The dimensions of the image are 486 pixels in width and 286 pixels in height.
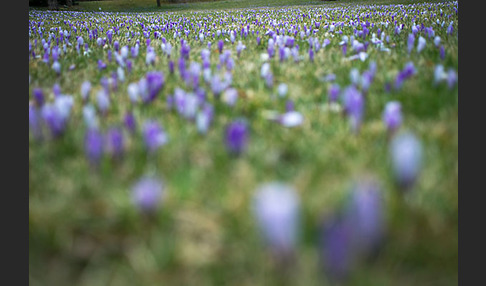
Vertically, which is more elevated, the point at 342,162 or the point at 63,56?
the point at 63,56

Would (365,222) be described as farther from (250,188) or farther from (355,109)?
(355,109)

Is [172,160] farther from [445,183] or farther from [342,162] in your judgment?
[445,183]

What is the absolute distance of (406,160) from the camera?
4.49 feet

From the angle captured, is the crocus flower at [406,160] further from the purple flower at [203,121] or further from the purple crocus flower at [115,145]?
the purple crocus flower at [115,145]

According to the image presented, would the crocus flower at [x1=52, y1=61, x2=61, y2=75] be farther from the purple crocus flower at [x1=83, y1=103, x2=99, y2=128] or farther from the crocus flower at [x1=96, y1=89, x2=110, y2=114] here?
the purple crocus flower at [x1=83, y1=103, x2=99, y2=128]

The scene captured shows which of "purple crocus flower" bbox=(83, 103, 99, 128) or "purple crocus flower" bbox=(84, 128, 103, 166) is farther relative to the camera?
"purple crocus flower" bbox=(83, 103, 99, 128)

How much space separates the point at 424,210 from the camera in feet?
4.88

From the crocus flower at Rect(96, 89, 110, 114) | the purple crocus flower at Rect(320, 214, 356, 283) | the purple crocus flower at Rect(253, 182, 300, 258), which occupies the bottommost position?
the purple crocus flower at Rect(320, 214, 356, 283)

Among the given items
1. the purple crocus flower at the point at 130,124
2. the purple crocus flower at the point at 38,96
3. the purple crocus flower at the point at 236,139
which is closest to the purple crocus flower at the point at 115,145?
the purple crocus flower at the point at 130,124

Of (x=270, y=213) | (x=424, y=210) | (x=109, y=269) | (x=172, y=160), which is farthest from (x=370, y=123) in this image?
(x=109, y=269)

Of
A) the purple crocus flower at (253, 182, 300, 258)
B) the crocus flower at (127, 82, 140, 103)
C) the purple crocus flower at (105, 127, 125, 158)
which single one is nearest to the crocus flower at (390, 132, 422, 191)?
the purple crocus flower at (253, 182, 300, 258)

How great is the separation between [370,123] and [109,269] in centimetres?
170

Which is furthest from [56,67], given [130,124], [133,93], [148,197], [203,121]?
[148,197]

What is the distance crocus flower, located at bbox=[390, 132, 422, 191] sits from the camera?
132 centimetres
